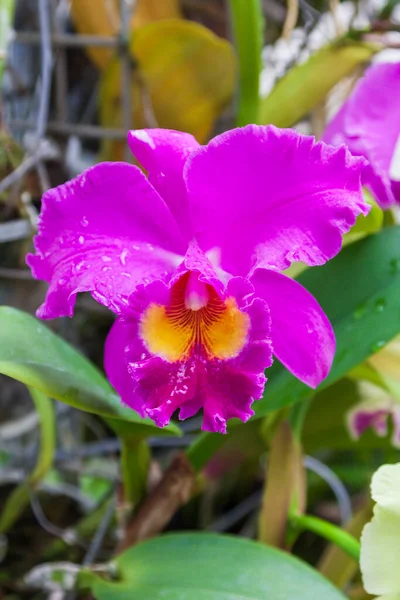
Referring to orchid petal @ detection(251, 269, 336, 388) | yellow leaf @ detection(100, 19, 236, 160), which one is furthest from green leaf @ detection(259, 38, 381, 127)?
orchid petal @ detection(251, 269, 336, 388)

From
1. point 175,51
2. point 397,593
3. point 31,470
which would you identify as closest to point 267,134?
point 397,593

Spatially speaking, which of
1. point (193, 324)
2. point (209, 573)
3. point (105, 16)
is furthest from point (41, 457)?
point (105, 16)

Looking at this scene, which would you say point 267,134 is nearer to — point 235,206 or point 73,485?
point 235,206

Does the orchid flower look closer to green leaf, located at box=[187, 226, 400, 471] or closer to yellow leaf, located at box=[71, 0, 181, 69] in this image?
green leaf, located at box=[187, 226, 400, 471]

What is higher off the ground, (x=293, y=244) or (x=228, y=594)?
(x=293, y=244)

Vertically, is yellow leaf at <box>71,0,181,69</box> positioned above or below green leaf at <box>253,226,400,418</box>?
above
